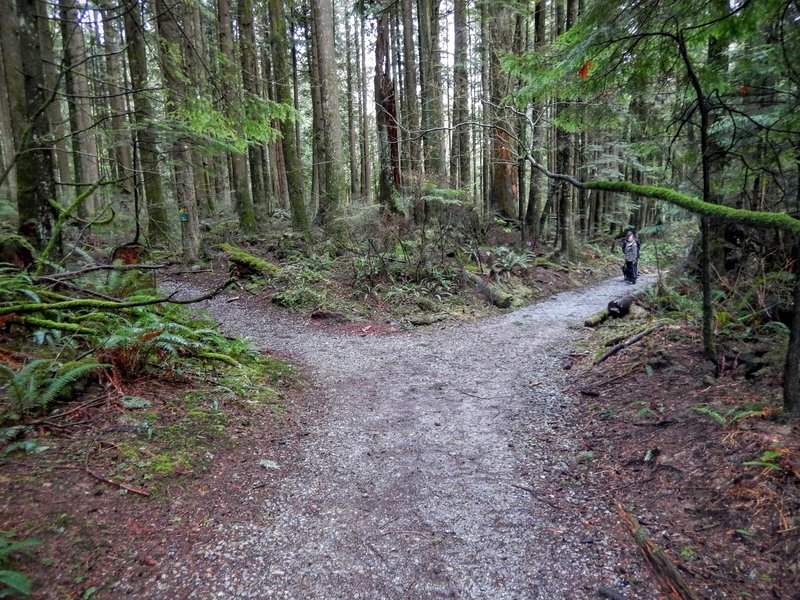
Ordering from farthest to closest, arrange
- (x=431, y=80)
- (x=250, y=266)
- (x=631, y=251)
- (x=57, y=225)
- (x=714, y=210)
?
(x=431, y=80)
(x=631, y=251)
(x=250, y=266)
(x=57, y=225)
(x=714, y=210)

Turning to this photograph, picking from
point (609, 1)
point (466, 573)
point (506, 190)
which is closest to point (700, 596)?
point (466, 573)

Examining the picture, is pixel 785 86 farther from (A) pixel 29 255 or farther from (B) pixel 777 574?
(A) pixel 29 255

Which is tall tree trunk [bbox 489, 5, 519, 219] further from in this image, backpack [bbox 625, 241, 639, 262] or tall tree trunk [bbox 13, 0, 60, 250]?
tall tree trunk [bbox 13, 0, 60, 250]

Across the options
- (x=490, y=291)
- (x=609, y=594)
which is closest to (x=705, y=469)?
(x=609, y=594)

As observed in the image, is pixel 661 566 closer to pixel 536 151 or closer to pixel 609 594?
pixel 609 594

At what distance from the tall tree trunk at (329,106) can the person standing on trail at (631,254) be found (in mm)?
8942

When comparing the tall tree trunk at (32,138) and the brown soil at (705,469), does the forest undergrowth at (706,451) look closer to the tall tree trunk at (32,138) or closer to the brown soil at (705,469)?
the brown soil at (705,469)

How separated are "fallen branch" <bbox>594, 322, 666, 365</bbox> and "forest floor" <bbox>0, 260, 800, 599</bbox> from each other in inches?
20.8

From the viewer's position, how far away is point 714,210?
3576 mm

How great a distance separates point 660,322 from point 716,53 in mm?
3406

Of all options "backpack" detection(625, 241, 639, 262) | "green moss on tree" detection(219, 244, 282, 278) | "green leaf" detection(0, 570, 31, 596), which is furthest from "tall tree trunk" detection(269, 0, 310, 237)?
"green leaf" detection(0, 570, 31, 596)

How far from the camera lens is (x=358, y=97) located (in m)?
32.0

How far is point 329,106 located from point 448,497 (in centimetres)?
1188

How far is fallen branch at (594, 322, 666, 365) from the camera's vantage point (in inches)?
246
